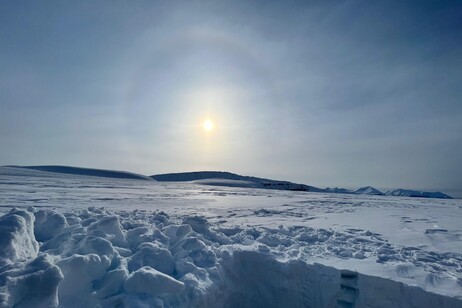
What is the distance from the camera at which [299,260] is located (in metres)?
4.37

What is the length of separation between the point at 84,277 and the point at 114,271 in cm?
28

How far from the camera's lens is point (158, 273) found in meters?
3.23

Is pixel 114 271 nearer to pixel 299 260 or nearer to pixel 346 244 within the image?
pixel 299 260

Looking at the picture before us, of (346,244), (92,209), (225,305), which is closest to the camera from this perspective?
(225,305)

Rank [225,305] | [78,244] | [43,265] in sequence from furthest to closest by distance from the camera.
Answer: [225,305], [78,244], [43,265]

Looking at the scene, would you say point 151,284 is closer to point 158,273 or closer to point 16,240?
point 158,273

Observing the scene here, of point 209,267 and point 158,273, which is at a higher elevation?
point 158,273

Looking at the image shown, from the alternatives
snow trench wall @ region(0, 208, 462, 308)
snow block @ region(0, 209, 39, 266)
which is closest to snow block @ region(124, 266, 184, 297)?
snow trench wall @ region(0, 208, 462, 308)

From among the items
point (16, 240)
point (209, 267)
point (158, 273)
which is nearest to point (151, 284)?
point (158, 273)

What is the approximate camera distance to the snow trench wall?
2824 mm

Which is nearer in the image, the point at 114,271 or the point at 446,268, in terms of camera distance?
the point at 114,271

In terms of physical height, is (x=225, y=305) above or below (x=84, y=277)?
below

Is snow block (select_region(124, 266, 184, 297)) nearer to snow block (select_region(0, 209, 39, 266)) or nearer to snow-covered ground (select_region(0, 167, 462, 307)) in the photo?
snow-covered ground (select_region(0, 167, 462, 307))

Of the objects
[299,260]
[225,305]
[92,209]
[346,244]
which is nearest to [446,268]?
[346,244]
